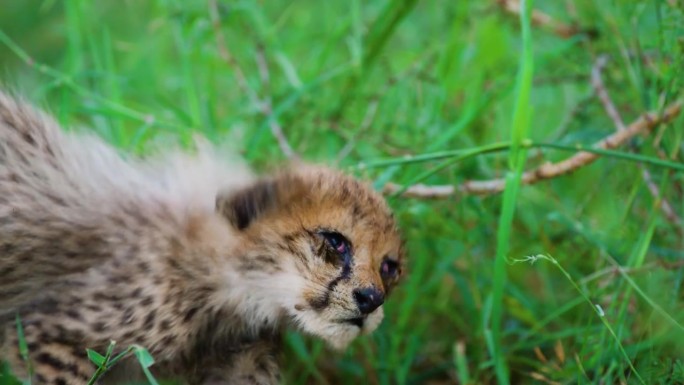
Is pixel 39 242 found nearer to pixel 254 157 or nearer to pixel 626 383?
pixel 254 157

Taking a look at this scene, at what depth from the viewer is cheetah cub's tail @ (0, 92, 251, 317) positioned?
2971mm

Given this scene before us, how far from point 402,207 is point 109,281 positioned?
1289 mm

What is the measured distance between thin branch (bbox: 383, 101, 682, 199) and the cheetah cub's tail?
0.73 m

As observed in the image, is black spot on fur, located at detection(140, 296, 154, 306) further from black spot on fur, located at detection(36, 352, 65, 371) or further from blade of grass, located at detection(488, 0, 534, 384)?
blade of grass, located at detection(488, 0, 534, 384)

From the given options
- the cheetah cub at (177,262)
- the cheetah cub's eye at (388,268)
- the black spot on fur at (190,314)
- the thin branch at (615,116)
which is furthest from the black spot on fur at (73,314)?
the thin branch at (615,116)

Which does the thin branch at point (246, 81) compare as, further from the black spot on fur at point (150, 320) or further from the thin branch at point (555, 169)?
the black spot on fur at point (150, 320)

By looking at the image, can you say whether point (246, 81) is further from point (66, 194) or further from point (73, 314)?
point (73, 314)

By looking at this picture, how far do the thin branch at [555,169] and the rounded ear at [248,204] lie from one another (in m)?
0.65

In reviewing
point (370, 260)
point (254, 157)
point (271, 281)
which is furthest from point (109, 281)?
point (254, 157)

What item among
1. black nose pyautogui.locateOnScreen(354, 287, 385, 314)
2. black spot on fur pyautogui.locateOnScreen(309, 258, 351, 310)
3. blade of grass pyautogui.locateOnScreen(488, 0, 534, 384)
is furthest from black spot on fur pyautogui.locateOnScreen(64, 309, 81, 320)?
blade of grass pyautogui.locateOnScreen(488, 0, 534, 384)

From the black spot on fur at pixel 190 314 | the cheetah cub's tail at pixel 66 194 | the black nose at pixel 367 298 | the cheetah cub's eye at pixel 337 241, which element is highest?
the cheetah cub's tail at pixel 66 194

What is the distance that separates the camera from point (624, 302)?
126 inches

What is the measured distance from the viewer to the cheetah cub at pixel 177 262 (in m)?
2.85

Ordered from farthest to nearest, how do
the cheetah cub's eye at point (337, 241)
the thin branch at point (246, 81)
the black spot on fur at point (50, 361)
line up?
the thin branch at point (246, 81)
the cheetah cub's eye at point (337, 241)
the black spot on fur at point (50, 361)
